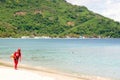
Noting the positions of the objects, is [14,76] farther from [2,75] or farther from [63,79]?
[63,79]

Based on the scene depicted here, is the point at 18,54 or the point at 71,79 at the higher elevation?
the point at 18,54

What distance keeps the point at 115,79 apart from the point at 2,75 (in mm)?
15943

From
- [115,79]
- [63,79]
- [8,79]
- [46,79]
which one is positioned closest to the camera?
[8,79]

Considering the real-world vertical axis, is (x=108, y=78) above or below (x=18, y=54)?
below

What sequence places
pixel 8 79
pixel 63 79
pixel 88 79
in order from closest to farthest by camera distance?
pixel 8 79 → pixel 63 79 → pixel 88 79

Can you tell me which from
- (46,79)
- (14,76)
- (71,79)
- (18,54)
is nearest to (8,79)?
(14,76)

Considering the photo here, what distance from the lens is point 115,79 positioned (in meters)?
40.8

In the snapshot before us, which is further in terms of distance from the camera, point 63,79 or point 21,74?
point 63,79

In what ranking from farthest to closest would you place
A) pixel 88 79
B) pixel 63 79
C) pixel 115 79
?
pixel 115 79 → pixel 88 79 → pixel 63 79

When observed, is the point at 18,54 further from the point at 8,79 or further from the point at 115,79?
the point at 115,79

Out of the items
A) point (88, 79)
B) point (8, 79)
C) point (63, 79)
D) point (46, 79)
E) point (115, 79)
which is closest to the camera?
point (8, 79)

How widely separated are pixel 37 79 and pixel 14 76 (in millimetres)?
2044

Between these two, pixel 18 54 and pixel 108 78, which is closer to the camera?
pixel 18 54

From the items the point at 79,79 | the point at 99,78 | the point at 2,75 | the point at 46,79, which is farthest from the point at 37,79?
the point at 99,78
